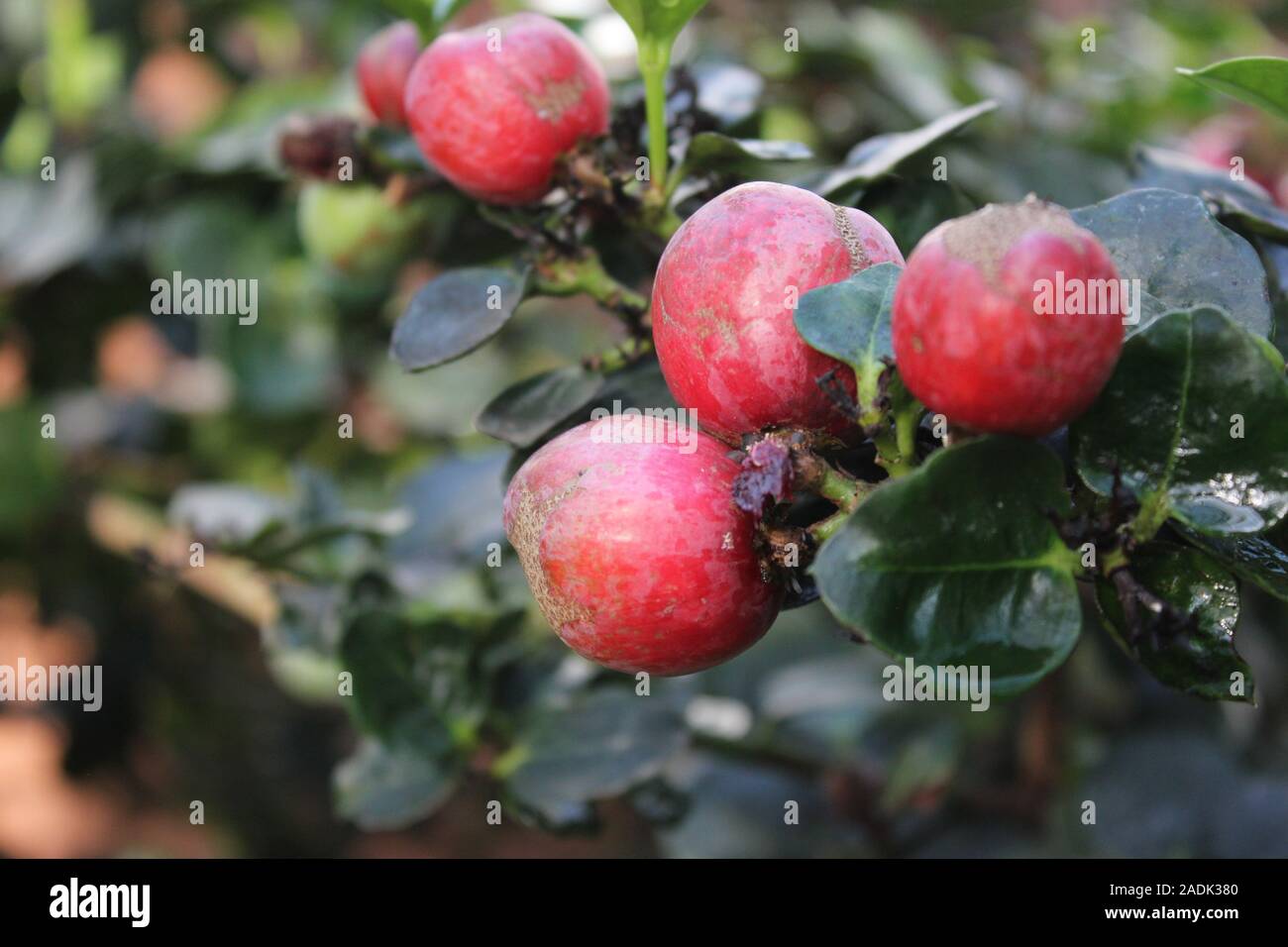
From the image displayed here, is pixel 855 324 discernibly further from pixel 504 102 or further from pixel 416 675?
pixel 416 675

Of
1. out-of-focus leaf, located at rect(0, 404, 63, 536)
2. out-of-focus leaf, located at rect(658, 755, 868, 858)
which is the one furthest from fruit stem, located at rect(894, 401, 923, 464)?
out-of-focus leaf, located at rect(0, 404, 63, 536)

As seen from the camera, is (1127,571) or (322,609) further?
(322,609)

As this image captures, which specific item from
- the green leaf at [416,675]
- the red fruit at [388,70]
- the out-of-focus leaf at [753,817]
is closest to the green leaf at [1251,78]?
the red fruit at [388,70]

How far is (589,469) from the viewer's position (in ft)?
1.65

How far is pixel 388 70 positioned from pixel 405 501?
0.42 m

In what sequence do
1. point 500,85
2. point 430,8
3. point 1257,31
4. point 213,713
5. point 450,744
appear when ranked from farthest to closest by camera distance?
point 213,713
point 1257,31
point 450,744
point 430,8
point 500,85

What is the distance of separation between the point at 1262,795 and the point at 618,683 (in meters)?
0.67

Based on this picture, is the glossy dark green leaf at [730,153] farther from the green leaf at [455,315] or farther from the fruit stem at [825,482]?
the fruit stem at [825,482]

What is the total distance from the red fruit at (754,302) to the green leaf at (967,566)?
0.08 metres

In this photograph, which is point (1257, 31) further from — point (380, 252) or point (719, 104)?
point (380, 252)

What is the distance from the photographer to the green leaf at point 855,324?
0.47 metres

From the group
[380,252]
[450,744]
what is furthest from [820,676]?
[380,252]

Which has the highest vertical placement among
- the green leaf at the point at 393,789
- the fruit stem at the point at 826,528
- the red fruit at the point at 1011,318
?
the red fruit at the point at 1011,318

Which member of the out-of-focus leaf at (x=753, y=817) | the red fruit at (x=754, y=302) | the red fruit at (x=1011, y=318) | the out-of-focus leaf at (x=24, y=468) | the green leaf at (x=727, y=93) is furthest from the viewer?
the out-of-focus leaf at (x=24, y=468)
